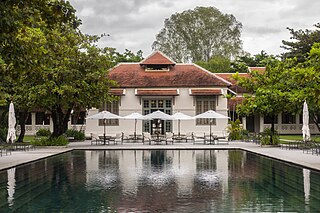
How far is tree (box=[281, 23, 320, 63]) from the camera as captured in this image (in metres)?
44.4

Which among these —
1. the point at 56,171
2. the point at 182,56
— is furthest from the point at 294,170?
the point at 182,56

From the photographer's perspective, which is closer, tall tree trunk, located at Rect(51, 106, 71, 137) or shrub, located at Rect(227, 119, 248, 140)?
tall tree trunk, located at Rect(51, 106, 71, 137)

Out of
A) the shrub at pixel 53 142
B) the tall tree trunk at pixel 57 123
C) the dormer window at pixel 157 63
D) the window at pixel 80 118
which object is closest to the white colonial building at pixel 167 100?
the dormer window at pixel 157 63

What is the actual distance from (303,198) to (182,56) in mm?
50571

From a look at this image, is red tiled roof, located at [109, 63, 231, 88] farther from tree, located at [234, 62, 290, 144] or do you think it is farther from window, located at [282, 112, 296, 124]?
tree, located at [234, 62, 290, 144]

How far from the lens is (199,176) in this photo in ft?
52.3

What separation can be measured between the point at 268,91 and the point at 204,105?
551 inches

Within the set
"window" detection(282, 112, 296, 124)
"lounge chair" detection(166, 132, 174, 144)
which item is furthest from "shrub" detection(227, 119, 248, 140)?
"window" detection(282, 112, 296, 124)

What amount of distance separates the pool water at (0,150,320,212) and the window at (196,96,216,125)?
20760mm

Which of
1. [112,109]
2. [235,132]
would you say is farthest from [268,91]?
[112,109]

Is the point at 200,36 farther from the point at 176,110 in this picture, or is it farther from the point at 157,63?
the point at 176,110

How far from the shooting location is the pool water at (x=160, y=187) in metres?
10.5

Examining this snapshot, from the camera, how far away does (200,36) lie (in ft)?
199

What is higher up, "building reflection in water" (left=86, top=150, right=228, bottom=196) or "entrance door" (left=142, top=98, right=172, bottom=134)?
"entrance door" (left=142, top=98, right=172, bottom=134)
